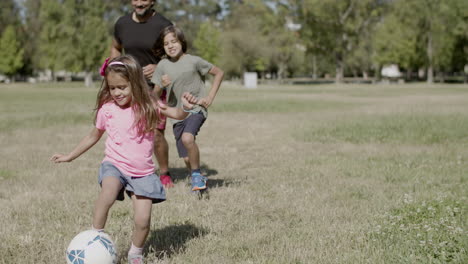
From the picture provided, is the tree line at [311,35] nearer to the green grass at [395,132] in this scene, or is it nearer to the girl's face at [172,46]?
the green grass at [395,132]

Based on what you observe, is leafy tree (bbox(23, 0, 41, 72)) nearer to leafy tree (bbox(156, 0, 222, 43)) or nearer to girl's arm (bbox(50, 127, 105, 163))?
leafy tree (bbox(156, 0, 222, 43))

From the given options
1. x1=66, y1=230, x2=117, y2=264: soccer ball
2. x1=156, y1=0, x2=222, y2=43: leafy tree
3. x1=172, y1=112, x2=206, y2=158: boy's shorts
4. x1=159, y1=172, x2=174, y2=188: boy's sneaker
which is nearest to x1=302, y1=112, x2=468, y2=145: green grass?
x1=159, y1=172, x2=174, y2=188: boy's sneaker

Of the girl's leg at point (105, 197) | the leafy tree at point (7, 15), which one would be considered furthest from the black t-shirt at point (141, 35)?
the leafy tree at point (7, 15)

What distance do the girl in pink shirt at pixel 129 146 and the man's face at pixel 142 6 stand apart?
9.05ft

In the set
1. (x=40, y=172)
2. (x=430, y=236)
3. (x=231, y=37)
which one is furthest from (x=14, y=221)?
(x=231, y=37)

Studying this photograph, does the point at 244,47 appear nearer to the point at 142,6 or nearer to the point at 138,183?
the point at 142,6

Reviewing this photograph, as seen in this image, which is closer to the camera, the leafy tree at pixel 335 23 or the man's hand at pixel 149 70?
the man's hand at pixel 149 70

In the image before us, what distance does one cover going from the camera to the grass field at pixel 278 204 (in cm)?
415

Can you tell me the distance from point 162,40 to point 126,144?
2.71m

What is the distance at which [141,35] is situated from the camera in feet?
21.7

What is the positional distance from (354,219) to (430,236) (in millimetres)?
1046

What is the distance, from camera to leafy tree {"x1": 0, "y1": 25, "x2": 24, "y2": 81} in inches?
2774

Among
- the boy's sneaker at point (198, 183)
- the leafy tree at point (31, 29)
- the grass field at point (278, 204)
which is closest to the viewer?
the grass field at point (278, 204)

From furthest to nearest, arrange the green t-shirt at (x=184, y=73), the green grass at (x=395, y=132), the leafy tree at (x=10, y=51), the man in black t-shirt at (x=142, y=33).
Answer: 1. the leafy tree at (x=10, y=51)
2. the green grass at (x=395, y=132)
3. the man in black t-shirt at (x=142, y=33)
4. the green t-shirt at (x=184, y=73)
